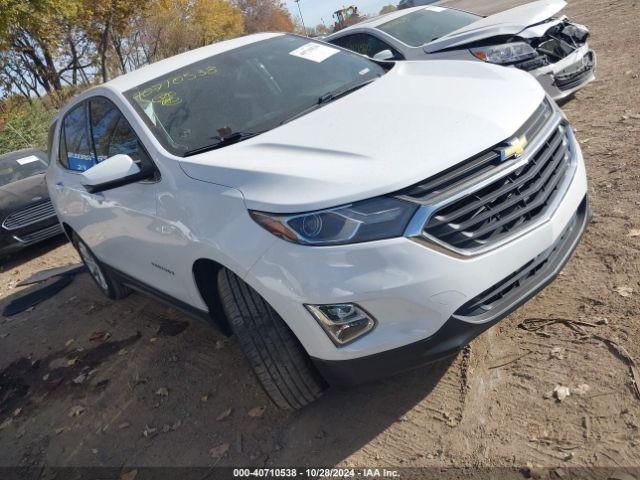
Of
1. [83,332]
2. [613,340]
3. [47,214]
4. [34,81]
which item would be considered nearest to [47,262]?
[47,214]

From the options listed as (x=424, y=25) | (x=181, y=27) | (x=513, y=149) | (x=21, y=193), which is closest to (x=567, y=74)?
(x=424, y=25)

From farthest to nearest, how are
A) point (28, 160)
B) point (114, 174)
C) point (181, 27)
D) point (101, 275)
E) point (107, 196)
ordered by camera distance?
1. point (181, 27)
2. point (28, 160)
3. point (101, 275)
4. point (107, 196)
5. point (114, 174)

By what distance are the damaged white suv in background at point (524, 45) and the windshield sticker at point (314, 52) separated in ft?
6.52

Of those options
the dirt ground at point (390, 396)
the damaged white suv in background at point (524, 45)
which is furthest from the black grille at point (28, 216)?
the damaged white suv in background at point (524, 45)

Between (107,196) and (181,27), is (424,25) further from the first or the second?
(181,27)

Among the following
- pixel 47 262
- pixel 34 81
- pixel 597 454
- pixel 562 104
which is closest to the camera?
pixel 597 454

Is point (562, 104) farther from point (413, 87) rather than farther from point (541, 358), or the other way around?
point (541, 358)

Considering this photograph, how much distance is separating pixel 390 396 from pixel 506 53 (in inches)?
176

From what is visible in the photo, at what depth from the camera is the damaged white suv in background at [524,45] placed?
19.3 ft

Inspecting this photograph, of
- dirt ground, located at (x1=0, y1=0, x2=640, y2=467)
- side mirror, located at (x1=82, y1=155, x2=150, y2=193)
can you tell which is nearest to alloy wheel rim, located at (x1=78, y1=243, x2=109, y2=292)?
dirt ground, located at (x1=0, y1=0, x2=640, y2=467)

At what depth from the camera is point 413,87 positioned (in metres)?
3.09

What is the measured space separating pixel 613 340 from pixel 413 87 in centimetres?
164

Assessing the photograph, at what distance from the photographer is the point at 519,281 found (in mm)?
2408

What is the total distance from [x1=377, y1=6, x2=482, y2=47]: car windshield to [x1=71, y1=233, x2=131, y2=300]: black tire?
444 centimetres
